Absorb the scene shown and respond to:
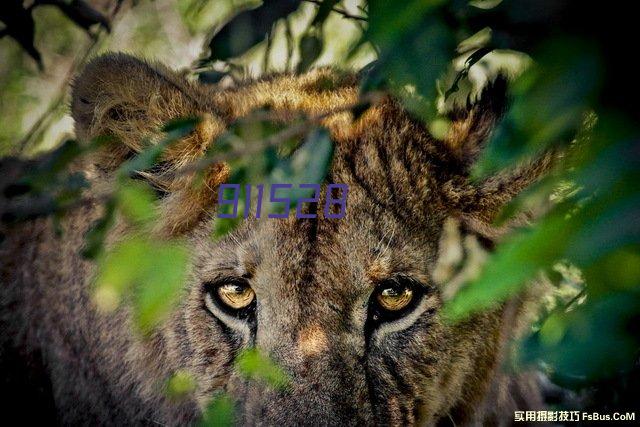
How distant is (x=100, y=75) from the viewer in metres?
2.48

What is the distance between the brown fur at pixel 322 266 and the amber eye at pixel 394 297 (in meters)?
0.07

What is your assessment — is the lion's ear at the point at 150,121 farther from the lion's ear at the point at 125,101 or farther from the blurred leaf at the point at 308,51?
the blurred leaf at the point at 308,51

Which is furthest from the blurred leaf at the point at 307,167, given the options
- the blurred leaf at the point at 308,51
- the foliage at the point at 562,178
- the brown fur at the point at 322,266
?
the blurred leaf at the point at 308,51

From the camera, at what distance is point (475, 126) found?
2717 mm

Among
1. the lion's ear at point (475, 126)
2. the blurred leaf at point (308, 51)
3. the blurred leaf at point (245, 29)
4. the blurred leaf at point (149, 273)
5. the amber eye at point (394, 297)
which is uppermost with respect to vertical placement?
the blurred leaf at point (308, 51)

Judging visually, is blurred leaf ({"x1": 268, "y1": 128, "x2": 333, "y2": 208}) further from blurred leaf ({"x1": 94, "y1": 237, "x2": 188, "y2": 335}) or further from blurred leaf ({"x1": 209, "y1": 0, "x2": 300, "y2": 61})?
blurred leaf ({"x1": 209, "y1": 0, "x2": 300, "y2": 61})

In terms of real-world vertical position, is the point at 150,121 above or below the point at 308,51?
below

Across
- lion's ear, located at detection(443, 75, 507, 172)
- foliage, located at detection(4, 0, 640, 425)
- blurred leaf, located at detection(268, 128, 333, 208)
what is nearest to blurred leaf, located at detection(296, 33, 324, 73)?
lion's ear, located at detection(443, 75, 507, 172)

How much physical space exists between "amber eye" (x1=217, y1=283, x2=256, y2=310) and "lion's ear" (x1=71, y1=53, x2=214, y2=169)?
0.65 metres

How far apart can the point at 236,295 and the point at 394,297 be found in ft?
2.02

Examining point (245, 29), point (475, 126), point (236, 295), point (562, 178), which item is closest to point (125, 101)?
point (245, 29)

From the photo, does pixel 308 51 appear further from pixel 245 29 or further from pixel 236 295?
pixel 236 295

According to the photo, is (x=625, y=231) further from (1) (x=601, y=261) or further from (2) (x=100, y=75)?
(2) (x=100, y=75)

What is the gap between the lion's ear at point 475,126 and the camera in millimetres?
2602
